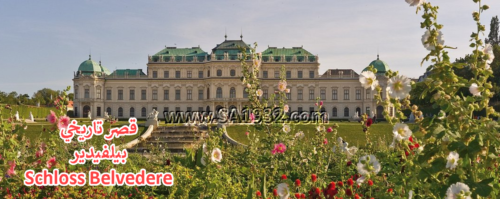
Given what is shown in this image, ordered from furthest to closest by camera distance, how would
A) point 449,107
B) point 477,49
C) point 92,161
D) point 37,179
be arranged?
point 92,161 → point 37,179 → point 477,49 → point 449,107

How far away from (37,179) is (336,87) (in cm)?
4439

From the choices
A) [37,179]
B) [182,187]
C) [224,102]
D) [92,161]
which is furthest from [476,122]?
[224,102]

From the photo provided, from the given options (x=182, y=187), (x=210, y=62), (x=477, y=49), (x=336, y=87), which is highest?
(x=210, y=62)

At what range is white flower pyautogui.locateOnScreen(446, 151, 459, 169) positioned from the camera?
1912 millimetres

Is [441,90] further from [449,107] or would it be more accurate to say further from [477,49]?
[477,49]

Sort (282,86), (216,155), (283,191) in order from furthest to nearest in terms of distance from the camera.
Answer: (282,86)
(216,155)
(283,191)

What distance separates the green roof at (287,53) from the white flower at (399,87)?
147 ft

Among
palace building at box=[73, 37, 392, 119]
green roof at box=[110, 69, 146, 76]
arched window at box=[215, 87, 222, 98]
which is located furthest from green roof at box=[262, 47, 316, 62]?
green roof at box=[110, 69, 146, 76]

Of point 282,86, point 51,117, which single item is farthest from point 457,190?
point 51,117

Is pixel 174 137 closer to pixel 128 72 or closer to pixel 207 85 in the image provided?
pixel 207 85

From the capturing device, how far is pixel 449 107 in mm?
1883

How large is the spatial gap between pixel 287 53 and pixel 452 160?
4592 centimetres

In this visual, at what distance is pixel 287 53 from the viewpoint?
4738 centimetres

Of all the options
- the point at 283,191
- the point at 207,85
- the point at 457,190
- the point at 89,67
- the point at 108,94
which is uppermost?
the point at 89,67
